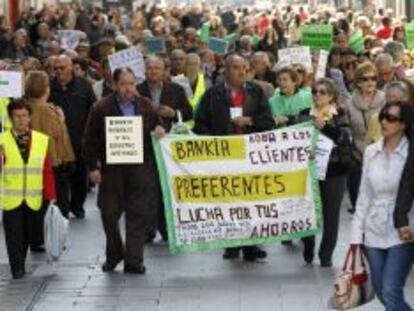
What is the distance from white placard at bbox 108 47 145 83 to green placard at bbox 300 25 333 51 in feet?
16.5

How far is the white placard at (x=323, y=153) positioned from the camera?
45.9 ft

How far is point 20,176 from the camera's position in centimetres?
1384

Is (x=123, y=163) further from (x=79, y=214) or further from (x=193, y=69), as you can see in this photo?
(x=193, y=69)

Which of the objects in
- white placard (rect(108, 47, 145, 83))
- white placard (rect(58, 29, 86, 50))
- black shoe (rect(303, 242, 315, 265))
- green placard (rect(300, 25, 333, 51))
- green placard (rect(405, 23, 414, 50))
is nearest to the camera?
black shoe (rect(303, 242, 315, 265))

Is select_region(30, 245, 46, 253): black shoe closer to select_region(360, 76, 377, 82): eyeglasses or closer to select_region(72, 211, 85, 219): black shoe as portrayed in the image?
select_region(72, 211, 85, 219): black shoe

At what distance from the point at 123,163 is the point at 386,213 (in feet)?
13.7

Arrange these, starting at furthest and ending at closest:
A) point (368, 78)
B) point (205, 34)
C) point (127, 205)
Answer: point (205, 34) → point (368, 78) → point (127, 205)

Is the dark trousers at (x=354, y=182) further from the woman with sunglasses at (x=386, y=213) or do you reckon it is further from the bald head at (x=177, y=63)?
the woman with sunglasses at (x=386, y=213)

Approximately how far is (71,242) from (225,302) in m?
3.61

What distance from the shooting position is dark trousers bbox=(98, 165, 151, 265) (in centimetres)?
1390

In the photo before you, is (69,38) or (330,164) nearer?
(330,164)

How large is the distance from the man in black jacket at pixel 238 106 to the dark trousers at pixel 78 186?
352 cm

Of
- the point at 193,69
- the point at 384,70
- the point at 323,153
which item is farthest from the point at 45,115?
the point at 384,70

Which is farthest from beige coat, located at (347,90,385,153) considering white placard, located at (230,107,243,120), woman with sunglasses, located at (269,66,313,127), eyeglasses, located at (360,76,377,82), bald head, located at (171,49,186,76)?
bald head, located at (171,49,186,76)
